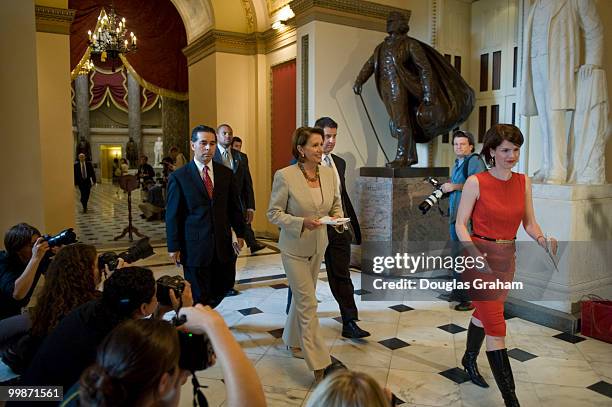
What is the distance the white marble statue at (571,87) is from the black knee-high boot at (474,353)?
1989mm

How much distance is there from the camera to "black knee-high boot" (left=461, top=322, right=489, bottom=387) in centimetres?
298

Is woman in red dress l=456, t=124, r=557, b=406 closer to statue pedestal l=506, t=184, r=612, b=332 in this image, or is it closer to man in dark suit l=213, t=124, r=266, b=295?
statue pedestal l=506, t=184, r=612, b=332

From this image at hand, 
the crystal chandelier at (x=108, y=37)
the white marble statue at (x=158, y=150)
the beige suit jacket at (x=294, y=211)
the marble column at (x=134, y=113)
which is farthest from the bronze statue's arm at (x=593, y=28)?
the marble column at (x=134, y=113)

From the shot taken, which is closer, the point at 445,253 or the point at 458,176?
the point at 458,176

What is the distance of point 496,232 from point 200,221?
1.92 metres

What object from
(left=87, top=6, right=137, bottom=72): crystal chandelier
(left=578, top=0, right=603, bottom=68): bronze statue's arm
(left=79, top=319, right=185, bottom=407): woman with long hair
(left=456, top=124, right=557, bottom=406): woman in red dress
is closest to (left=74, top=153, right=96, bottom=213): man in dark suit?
(left=87, top=6, right=137, bottom=72): crystal chandelier

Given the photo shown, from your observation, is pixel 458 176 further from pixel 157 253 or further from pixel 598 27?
pixel 157 253

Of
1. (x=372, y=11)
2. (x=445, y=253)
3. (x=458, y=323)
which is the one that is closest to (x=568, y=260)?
(x=458, y=323)

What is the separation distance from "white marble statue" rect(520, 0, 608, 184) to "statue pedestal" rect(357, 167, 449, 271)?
5.28ft

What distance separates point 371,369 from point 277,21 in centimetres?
638

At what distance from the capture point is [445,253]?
5867mm

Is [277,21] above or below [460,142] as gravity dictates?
above

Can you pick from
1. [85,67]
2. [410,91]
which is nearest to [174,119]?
[85,67]

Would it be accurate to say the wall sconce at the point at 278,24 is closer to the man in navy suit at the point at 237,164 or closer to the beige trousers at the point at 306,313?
the man in navy suit at the point at 237,164
